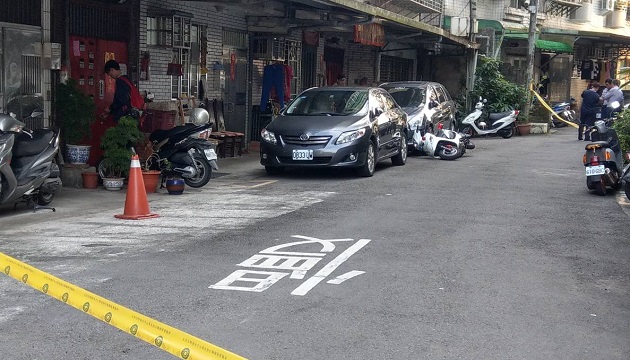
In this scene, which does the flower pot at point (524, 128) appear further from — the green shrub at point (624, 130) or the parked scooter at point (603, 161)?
the parked scooter at point (603, 161)

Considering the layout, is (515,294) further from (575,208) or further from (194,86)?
(194,86)

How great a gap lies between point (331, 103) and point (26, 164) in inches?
256

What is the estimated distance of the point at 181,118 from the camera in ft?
54.6

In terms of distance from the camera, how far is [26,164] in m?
10.7

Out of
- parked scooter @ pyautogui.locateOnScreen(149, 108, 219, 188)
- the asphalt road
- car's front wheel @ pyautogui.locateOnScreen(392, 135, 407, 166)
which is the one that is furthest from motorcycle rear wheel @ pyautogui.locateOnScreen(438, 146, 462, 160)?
parked scooter @ pyautogui.locateOnScreen(149, 108, 219, 188)

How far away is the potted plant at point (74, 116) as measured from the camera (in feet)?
43.5

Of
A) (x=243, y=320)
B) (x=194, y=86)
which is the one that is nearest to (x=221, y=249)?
(x=243, y=320)

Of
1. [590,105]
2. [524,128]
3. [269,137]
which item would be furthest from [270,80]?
[524,128]

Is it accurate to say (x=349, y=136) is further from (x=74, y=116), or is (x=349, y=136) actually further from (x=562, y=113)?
(x=562, y=113)

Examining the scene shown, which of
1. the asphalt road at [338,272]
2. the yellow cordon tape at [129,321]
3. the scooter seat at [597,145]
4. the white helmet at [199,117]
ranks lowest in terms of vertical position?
the asphalt road at [338,272]

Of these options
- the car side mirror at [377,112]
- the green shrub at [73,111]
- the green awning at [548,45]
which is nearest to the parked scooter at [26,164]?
the green shrub at [73,111]

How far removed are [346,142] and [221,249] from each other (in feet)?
20.4

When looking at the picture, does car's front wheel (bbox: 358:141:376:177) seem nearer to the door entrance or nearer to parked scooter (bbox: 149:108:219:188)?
parked scooter (bbox: 149:108:219:188)

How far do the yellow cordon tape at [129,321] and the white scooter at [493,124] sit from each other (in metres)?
22.6
